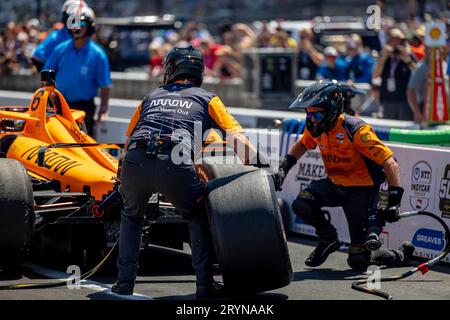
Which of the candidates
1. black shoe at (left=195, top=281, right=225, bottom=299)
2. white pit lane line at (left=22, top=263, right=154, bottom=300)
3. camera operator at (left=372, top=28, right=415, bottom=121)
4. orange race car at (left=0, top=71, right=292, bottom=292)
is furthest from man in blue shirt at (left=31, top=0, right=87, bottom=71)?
black shoe at (left=195, top=281, right=225, bottom=299)

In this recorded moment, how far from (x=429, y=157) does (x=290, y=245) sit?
5.40 ft

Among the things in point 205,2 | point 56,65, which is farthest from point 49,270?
point 205,2

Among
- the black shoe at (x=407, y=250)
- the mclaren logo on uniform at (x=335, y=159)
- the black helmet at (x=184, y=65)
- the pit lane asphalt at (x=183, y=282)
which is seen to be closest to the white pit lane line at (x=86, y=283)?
the pit lane asphalt at (x=183, y=282)

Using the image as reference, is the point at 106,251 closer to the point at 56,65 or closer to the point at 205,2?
the point at 56,65

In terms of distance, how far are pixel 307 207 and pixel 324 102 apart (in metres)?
0.92

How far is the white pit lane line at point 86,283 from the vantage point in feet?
25.6

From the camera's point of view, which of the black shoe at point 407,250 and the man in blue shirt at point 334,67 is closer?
the black shoe at point 407,250

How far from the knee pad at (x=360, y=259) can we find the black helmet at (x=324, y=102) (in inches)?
40.8

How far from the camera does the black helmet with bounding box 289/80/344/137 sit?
909 centimetres

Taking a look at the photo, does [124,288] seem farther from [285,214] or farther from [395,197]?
[285,214]

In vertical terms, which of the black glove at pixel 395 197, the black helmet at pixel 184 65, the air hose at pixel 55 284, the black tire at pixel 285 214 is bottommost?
the air hose at pixel 55 284

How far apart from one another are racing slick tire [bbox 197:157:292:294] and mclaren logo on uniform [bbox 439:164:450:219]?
285 centimetres

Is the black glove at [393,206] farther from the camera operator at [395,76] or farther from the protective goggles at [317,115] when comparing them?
the camera operator at [395,76]

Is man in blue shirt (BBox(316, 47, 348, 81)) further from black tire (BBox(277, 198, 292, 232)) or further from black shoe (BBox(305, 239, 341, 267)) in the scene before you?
black shoe (BBox(305, 239, 341, 267))
